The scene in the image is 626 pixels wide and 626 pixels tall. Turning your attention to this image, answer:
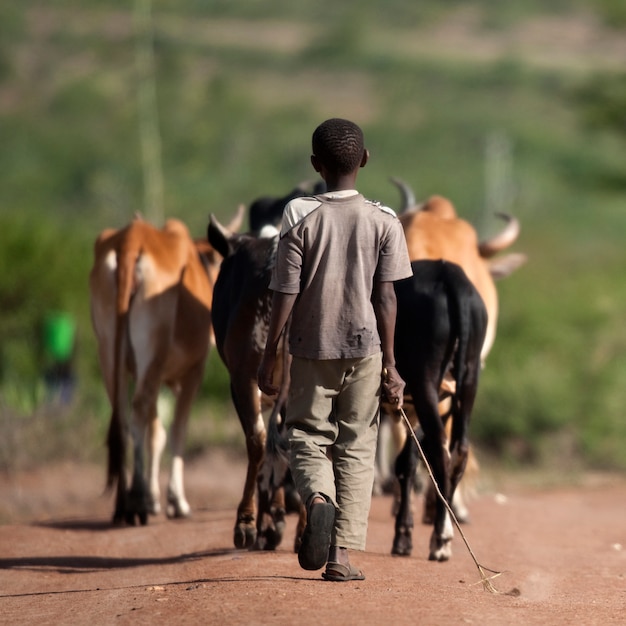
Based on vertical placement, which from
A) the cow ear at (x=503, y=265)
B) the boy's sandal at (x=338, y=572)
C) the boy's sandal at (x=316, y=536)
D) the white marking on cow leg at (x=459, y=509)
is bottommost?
the white marking on cow leg at (x=459, y=509)

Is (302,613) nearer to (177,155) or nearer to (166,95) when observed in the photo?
(177,155)

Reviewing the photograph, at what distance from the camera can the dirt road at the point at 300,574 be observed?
566cm

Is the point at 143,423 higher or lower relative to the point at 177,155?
lower

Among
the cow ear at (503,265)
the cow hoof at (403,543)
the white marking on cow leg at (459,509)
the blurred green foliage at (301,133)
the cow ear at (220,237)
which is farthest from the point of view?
the blurred green foliage at (301,133)

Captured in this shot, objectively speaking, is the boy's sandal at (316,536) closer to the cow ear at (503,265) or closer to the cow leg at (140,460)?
the cow leg at (140,460)

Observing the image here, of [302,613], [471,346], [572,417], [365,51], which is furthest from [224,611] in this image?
[365,51]

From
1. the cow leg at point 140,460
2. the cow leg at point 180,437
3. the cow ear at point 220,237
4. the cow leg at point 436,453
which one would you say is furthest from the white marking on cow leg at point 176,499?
the cow leg at point 436,453

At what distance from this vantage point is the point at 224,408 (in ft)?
58.1

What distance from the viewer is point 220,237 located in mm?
8352

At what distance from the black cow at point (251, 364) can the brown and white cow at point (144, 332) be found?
1600 mm

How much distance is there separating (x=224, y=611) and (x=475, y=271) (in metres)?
4.12

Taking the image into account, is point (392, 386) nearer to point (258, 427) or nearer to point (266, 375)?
point (266, 375)

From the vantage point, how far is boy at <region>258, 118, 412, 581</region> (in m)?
5.99

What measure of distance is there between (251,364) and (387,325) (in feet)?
5.32
